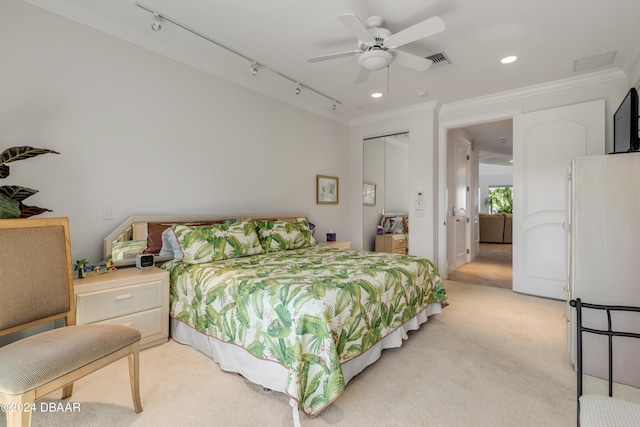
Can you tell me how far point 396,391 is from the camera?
187cm

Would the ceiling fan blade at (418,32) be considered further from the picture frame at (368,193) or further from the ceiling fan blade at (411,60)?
the picture frame at (368,193)

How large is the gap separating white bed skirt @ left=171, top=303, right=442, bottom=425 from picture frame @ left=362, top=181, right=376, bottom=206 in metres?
2.80

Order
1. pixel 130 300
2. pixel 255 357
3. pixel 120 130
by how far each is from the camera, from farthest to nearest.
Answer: pixel 120 130 < pixel 130 300 < pixel 255 357

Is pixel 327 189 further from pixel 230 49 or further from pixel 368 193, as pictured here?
pixel 230 49

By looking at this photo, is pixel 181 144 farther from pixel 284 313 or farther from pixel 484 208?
pixel 484 208

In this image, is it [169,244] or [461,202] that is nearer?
[169,244]

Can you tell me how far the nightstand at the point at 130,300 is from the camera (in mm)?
2119

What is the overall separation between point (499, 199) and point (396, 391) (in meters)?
12.5

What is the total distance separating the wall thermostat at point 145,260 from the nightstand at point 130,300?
0.04m

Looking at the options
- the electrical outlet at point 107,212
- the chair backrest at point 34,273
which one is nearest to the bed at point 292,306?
the electrical outlet at point 107,212

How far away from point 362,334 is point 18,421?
1650 mm

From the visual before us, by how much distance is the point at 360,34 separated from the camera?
7.46ft

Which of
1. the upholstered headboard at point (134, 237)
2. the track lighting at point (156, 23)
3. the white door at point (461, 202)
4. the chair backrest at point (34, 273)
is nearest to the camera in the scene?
the chair backrest at point (34, 273)

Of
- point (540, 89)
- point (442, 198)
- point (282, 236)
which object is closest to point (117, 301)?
point (282, 236)
